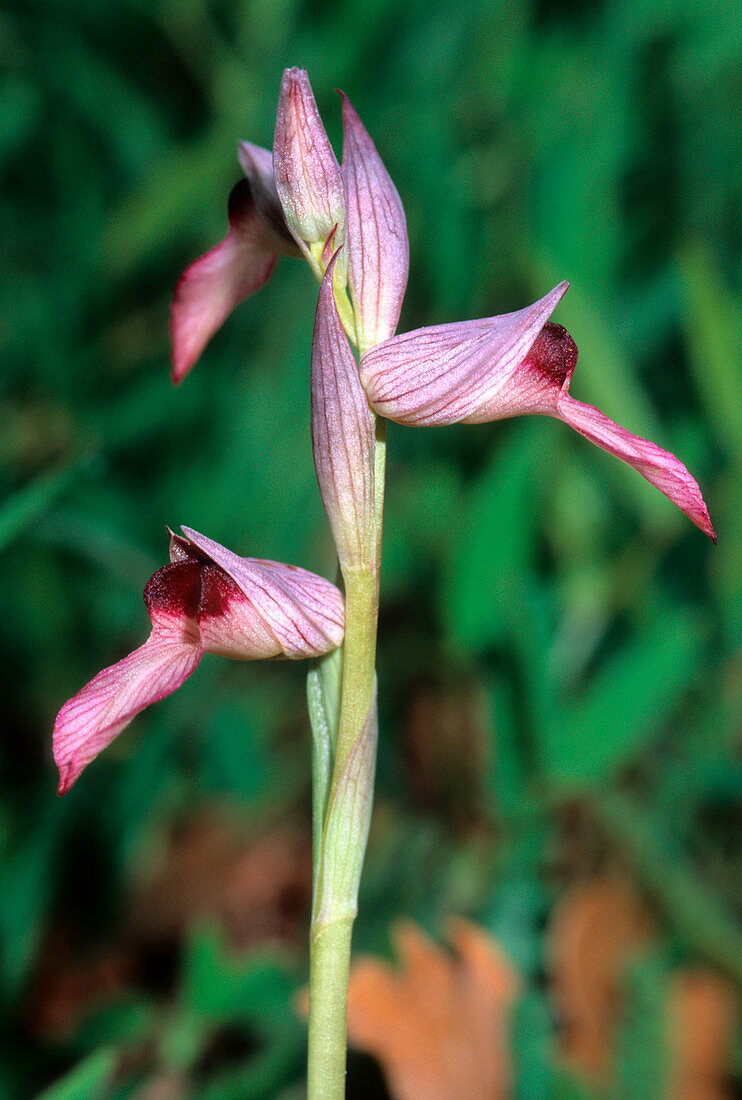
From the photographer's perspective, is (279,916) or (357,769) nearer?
(357,769)

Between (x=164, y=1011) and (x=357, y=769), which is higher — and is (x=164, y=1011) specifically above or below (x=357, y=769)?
below

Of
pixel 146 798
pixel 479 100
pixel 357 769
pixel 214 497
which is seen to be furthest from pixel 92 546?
pixel 479 100

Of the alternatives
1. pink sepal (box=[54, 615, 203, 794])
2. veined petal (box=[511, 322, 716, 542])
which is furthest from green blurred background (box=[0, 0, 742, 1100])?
veined petal (box=[511, 322, 716, 542])

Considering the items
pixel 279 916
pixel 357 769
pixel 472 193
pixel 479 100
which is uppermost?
pixel 479 100

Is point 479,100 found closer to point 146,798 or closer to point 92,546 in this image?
point 92,546

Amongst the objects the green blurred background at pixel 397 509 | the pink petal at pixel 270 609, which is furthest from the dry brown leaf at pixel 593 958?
the pink petal at pixel 270 609

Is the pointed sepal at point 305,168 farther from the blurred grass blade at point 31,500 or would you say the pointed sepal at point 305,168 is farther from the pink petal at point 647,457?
the blurred grass blade at point 31,500

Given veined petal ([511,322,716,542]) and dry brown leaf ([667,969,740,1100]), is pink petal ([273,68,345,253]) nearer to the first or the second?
veined petal ([511,322,716,542])
